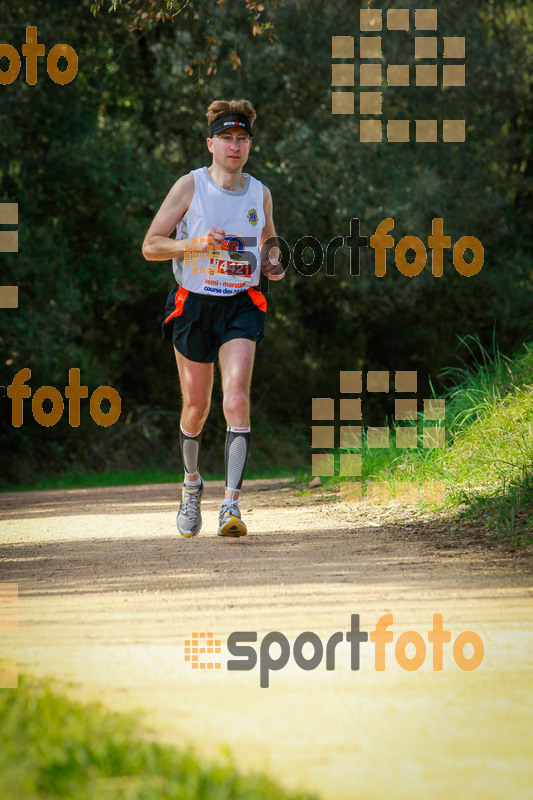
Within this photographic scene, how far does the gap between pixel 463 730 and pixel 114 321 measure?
15910mm

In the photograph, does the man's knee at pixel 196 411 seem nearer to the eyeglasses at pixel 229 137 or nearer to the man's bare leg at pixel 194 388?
the man's bare leg at pixel 194 388

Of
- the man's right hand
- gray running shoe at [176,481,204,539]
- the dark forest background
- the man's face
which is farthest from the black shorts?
Result: the dark forest background

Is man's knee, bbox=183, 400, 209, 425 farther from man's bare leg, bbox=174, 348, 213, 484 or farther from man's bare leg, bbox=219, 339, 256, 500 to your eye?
man's bare leg, bbox=219, 339, 256, 500

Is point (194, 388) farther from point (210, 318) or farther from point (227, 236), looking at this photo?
point (227, 236)

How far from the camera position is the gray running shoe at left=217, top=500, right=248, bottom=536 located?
594 centimetres

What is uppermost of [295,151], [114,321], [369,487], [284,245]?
[295,151]

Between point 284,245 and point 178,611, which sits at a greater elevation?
point 284,245

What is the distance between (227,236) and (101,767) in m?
4.25

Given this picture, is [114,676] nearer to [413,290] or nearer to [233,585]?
[233,585]

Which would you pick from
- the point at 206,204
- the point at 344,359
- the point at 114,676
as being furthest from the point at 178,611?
the point at 344,359

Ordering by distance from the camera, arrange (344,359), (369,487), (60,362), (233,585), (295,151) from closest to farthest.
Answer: (233,585)
(369,487)
(60,362)
(295,151)
(344,359)

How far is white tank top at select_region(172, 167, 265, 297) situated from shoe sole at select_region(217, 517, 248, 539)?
1.34 metres

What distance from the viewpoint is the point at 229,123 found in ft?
20.1

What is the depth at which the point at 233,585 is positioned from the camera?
452cm
